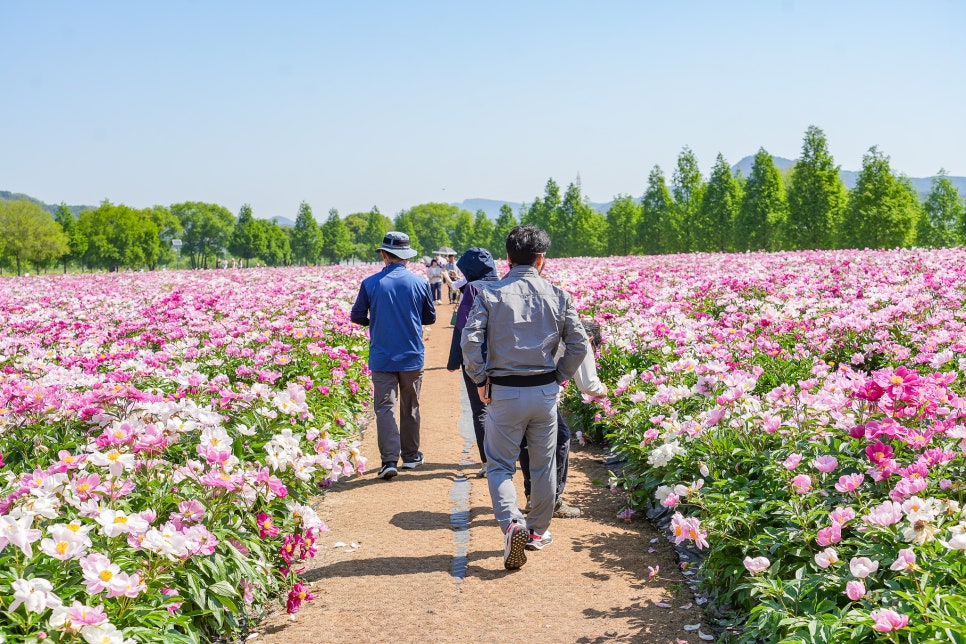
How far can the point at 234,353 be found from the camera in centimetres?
679

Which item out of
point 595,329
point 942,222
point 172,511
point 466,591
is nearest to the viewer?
point 172,511

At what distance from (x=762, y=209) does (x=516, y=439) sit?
40935 millimetres

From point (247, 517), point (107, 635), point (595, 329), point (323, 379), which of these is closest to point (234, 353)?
point (323, 379)

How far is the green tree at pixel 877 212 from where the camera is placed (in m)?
32.1

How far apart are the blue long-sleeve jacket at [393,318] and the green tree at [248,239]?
89265 millimetres

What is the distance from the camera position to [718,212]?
149ft

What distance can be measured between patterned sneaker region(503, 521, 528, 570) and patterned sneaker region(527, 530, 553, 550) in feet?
0.79

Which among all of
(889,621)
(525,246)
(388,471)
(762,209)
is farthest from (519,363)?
(762,209)

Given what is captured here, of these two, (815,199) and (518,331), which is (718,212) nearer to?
(815,199)

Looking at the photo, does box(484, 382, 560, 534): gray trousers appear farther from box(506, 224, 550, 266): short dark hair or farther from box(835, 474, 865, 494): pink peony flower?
box(835, 474, 865, 494): pink peony flower

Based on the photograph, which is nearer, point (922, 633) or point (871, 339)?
point (922, 633)

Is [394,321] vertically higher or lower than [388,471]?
higher

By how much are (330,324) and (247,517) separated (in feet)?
22.9

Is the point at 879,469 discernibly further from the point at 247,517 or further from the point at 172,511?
the point at 172,511
